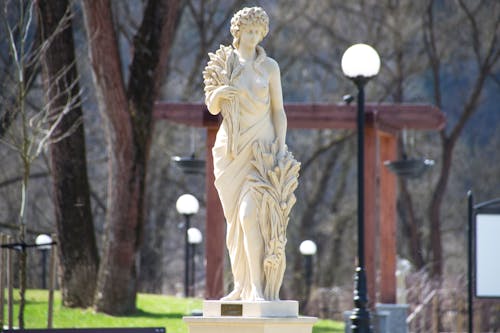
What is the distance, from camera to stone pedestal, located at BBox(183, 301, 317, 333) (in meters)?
11.3

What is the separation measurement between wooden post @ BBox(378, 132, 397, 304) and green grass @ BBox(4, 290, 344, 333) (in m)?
1.09

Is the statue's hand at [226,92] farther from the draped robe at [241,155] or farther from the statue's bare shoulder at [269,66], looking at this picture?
the statue's bare shoulder at [269,66]

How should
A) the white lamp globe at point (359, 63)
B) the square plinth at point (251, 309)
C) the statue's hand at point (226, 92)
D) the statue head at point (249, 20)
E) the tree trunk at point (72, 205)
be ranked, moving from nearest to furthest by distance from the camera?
the square plinth at point (251, 309) < the statue's hand at point (226, 92) < the statue head at point (249, 20) < the white lamp globe at point (359, 63) < the tree trunk at point (72, 205)

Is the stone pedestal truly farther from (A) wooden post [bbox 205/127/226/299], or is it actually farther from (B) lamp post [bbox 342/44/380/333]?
(A) wooden post [bbox 205/127/226/299]

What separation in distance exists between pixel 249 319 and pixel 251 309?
0.14 meters

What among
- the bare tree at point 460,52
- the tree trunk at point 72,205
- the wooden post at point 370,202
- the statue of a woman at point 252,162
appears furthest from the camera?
the bare tree at point 460,52

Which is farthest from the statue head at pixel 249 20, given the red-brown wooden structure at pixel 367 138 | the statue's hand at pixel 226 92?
the red-brown wooden structure at pixel 367 138

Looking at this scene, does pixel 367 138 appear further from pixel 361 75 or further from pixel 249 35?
pixel 249 35

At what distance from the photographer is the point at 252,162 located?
11781 millimetres

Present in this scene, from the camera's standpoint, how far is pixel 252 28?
11953mm

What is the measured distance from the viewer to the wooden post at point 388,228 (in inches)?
924

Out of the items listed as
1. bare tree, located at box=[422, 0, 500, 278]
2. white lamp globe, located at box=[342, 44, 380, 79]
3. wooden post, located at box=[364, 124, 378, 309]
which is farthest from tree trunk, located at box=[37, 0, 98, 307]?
bare tree, located at box=[422, 0, 500, 278]

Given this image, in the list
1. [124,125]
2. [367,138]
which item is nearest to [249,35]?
[124,125]

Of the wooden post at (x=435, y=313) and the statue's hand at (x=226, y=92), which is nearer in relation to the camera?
the statue's hand at (x=226, y=92)
